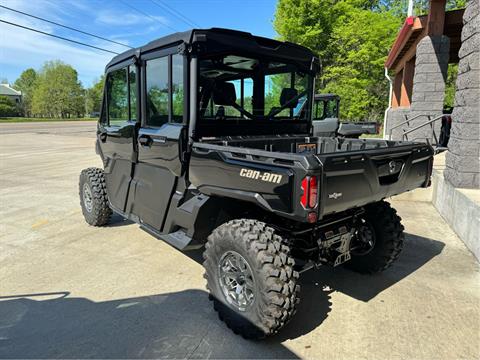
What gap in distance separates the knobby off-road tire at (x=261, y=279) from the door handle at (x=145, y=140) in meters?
1.44

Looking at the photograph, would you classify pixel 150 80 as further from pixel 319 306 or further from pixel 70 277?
pixel 319 306

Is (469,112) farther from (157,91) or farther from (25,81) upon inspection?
(25,81)

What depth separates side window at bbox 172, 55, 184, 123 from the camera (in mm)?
3449

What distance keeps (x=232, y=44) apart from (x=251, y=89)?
0.63m

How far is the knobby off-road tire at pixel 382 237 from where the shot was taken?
12.6 feet

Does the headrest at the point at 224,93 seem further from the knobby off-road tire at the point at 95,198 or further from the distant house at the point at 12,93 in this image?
the distant house at the point at 12,93

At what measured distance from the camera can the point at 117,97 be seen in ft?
15.3

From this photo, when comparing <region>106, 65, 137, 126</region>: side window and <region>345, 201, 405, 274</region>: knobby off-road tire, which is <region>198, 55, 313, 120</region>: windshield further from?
<region>345, 201, 405, 274</region>: knobby off-road tire

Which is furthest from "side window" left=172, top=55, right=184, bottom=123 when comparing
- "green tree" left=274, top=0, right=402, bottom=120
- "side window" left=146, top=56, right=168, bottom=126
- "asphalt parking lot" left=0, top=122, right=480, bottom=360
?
"green tree" left=274, top=0, right=402, bottom=120

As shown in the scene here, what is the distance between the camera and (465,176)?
18.1 ft

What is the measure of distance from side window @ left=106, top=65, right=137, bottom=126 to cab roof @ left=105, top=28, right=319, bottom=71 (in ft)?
0.79

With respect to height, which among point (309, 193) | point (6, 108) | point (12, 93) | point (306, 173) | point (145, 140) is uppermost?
point (12, 93)

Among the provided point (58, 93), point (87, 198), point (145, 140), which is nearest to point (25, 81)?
point (58, 93)

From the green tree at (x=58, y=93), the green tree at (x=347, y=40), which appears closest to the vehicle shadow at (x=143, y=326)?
the green tree at (x=347, y=40)
